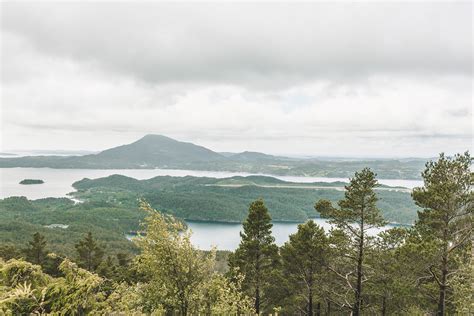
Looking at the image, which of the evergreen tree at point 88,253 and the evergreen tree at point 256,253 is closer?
the evergreen tree at point 256,253

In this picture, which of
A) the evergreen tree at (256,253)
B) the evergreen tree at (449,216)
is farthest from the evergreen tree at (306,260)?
the evergreen tree at (449,216)

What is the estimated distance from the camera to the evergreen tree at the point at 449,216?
640 inches

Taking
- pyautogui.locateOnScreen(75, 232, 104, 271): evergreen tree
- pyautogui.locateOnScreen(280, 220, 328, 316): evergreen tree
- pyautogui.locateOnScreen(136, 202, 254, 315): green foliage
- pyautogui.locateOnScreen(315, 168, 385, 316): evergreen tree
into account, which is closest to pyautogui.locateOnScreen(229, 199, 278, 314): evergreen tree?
pyautogui.locateOnScreen(280, 220, 328, 316): evergreen tree

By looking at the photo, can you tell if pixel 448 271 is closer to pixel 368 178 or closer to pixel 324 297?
pixel 368 178

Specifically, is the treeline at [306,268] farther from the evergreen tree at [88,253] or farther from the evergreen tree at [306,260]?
the evergreen tree at [88,253]

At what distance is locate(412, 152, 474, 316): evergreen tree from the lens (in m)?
16.3

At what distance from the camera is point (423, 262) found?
1642 centimetres

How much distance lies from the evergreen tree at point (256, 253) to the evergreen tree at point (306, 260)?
1.83 m

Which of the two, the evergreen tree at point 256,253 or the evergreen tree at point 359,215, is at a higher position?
the evergreen tree at point 359,215

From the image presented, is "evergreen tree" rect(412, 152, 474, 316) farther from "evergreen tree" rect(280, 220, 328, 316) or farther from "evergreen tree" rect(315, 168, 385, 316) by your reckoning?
"evergreen tree" rect(280, 220, 328, 316)

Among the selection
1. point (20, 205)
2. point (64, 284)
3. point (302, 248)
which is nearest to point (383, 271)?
point (302, 248)

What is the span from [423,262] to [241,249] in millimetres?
14954

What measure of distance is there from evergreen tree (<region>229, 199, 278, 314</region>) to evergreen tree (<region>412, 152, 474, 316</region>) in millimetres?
13004

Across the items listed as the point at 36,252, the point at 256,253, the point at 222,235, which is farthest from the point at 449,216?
the point at 222,235
